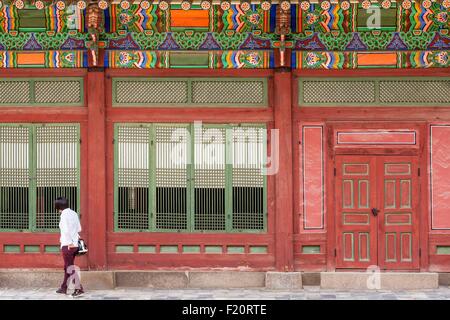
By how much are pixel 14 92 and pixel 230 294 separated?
5.24 meters

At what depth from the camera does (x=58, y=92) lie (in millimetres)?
11977

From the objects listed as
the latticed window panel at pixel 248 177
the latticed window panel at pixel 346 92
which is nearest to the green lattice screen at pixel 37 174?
the latticed window panel at pixel 248 177

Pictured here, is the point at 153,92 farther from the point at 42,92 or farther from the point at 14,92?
the point at 14,92

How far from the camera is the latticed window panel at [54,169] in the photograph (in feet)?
39.2

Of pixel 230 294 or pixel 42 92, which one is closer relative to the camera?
pixel 230 294

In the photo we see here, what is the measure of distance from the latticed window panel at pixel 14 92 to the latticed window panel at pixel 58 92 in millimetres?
166

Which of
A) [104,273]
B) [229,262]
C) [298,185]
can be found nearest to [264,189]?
[298,185]

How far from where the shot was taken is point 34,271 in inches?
466

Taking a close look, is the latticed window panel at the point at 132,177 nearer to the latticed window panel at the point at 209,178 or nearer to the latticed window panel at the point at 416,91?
the latticed window panel at the point at 209,178

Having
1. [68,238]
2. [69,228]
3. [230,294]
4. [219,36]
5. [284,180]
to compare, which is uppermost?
[219,36]

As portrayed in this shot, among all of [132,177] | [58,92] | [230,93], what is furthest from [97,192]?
[230,93]

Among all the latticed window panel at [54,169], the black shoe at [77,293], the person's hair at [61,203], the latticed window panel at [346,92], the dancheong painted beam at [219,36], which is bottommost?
the black shoe at [77,293]

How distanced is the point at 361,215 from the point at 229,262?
247 centimetres

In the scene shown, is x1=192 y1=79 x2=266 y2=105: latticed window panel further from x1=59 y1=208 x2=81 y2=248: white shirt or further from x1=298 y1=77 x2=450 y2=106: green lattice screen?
x1=59 y1=208 x2=81 y2=248: white shirt
